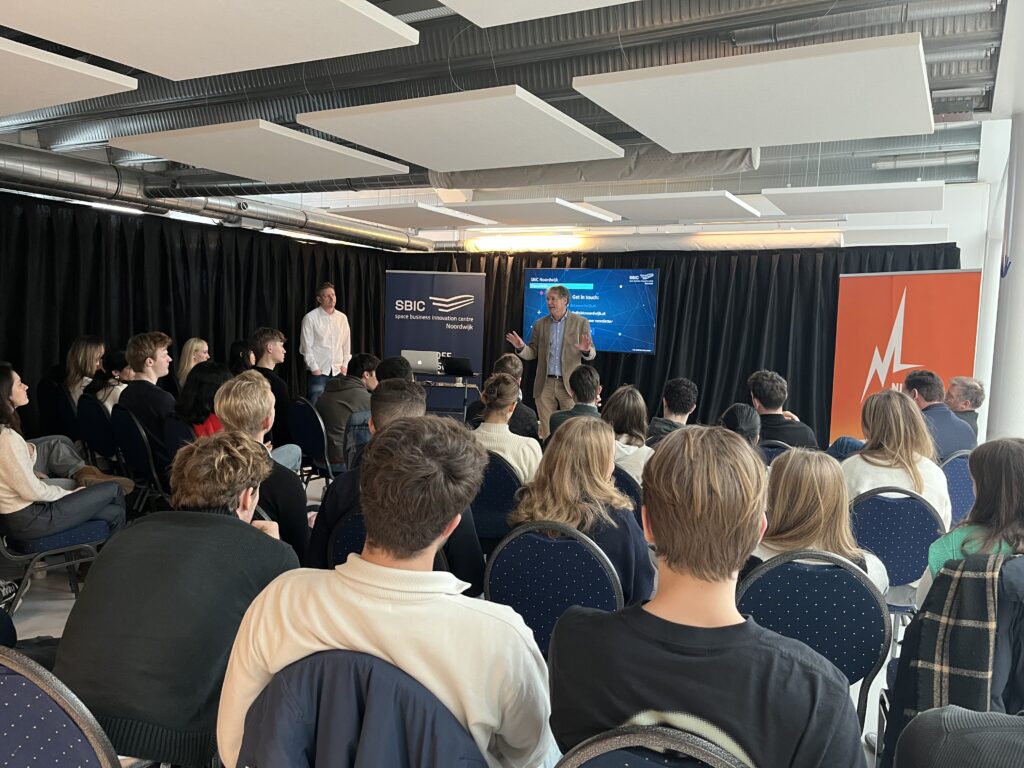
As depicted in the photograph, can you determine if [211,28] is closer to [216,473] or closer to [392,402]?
[392,402]

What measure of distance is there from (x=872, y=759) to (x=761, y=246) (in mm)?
7191

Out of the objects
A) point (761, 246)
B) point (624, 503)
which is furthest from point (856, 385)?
point (624, 503)

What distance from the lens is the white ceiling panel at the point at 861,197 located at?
17.7ft

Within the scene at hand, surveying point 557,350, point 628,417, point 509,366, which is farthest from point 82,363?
point 557,350

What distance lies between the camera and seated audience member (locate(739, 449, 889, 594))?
2.13 metres

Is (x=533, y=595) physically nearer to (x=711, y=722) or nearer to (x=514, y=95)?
(x=711, y=722)

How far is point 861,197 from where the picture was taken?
5.74 metres

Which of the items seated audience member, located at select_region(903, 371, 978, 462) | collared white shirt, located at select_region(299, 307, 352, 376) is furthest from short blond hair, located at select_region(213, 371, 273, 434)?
collared white shirt, located at select_region(299, 307, 352, 376)

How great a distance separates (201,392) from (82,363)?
1.98 m

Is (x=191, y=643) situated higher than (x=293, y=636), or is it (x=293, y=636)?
(x=293, y=636)

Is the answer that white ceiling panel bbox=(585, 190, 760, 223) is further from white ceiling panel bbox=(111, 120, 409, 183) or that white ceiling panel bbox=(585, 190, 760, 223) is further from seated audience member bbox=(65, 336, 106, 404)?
seated audience member bbox=(65, 336, 106, 404)

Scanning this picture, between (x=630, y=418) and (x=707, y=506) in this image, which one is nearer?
(x=707, y=506)

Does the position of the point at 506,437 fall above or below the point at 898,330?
below

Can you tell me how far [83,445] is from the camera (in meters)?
5.19
